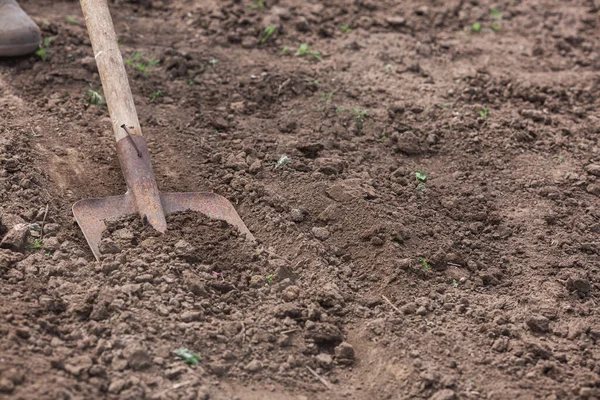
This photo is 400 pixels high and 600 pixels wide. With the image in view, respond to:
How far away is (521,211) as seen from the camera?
4148 millimetres

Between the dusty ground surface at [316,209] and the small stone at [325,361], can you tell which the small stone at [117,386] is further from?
the small stone at [325,361]

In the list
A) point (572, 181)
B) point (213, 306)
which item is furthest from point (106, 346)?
point (572, 181)

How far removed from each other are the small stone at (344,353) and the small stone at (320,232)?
2.37 ft

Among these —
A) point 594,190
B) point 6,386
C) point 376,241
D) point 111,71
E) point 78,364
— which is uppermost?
point 111,71

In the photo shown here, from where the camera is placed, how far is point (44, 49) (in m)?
4.93

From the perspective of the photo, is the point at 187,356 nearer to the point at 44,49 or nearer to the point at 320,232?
the point at 320,232

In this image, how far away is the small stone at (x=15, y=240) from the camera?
11.4 feet

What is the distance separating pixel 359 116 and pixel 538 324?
1.82 m

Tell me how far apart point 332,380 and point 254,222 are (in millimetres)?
1038

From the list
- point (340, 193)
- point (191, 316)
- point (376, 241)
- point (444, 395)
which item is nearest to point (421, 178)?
point (340, 193)

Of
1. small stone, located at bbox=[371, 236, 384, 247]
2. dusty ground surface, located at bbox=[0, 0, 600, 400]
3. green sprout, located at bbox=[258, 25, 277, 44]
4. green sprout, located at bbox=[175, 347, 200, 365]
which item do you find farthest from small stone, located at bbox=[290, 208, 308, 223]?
green sprout, located at bbox=[258, 25, 277, 44]

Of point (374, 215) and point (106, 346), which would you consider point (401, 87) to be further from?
point (106, 346)

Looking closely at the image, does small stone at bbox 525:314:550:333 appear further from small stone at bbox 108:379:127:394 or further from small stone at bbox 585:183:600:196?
small stone at bbox 108:379:127:394

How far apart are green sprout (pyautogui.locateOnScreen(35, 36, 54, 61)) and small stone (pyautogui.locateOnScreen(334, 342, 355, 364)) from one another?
2854 mm
